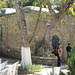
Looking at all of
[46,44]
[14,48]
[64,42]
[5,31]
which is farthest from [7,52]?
[64,42]

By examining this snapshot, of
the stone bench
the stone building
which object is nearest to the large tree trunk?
the stone bench

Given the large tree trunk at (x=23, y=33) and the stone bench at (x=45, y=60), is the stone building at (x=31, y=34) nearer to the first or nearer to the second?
the stone bench at (x=45, y=60)

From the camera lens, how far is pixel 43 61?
1048cm

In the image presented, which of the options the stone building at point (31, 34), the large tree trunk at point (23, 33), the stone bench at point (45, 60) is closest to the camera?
→ the large tree trunk at point (23, 33)

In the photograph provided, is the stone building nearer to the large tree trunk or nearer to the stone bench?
the stone bench

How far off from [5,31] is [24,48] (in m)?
6.85

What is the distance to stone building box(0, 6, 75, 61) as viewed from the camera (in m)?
11.9

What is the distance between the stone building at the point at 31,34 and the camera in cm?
1185

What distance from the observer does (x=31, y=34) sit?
11.8 meters

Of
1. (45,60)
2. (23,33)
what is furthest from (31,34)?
(23,33)

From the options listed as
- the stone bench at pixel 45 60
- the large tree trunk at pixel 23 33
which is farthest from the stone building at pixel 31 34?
the large tree trunk at pixel 23 33

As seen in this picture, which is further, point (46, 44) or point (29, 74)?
point (46, 44)

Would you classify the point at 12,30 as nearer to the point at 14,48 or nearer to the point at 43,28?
the point at 14,48

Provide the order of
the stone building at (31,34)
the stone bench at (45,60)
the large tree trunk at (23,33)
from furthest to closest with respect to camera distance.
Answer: the stone building at (31,34) → the stone bench at (45,60) → the large tree trunk at (23,33)
